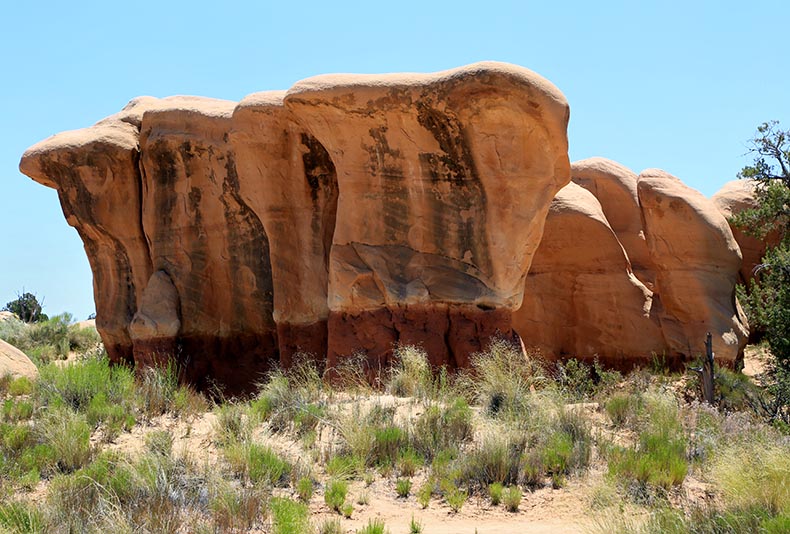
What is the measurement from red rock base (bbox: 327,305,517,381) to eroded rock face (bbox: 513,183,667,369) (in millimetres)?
6458

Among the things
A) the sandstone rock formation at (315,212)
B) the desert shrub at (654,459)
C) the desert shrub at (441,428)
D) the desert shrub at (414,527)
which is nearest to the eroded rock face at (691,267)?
the sandstone rock formation at (315,212)

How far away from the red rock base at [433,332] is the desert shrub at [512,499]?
15.9ft

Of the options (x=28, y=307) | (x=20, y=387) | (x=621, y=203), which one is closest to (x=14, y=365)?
(x=20, y=387)

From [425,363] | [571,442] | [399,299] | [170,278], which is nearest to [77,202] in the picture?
[170,278]

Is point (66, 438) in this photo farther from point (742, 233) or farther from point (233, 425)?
point (742, 233)

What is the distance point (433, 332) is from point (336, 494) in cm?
547

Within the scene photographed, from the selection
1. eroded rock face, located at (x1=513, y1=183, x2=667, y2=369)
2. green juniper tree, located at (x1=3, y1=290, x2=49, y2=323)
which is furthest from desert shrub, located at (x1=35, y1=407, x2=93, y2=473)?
green juniper tree, located at (x1=3, y1=290, x2=49, y2=323)

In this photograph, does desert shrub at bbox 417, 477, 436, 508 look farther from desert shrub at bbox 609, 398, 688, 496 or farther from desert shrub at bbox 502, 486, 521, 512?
desert shrub at bbox 609, 398, 688, 496

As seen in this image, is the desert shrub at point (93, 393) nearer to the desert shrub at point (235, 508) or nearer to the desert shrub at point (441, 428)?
the desert shrub at point (235, 508)

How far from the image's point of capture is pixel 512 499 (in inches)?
348

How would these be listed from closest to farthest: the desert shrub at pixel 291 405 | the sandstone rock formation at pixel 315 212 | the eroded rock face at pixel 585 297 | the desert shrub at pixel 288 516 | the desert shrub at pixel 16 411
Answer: the desert shrub at pixel 288 516, the desert shrub at pixel 291 405, the desert shrub at pixel 16 411, the sandstone rock formation at pixel 315 212, the eroded rock face at pixel 585 297

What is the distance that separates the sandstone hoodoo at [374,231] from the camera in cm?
1390

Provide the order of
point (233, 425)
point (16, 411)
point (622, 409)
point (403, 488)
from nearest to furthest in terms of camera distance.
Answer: point (403, 488) → point (233, 425) → point (16, 411) → point (622, 409)

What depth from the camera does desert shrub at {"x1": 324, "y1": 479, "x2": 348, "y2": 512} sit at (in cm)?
864
